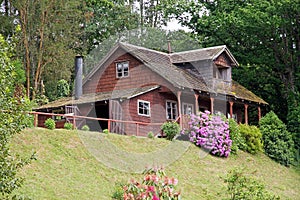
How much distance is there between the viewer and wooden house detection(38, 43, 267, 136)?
31.5 m

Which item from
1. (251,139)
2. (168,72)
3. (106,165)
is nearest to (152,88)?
(168,72)

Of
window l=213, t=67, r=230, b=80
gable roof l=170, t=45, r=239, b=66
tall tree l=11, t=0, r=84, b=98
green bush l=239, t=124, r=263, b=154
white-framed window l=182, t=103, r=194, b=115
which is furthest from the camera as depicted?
tall tree l=11, t=0, r=84, b=98

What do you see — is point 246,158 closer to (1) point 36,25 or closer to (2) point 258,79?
(2) point 258,79

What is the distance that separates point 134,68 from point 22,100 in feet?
69.9

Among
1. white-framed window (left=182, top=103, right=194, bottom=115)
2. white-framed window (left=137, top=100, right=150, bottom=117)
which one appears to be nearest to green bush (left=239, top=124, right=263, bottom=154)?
white-framed window (left=182, top=103, right=194, bottom=115)

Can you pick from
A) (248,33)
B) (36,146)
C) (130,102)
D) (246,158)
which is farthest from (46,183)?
(248,33)

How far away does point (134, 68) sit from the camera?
34.2 m

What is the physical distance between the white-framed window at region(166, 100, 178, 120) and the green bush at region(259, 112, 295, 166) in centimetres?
535

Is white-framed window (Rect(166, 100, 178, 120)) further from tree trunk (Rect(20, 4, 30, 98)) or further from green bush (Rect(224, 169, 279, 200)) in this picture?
green bush (Rect(224, 169, 279, 200))

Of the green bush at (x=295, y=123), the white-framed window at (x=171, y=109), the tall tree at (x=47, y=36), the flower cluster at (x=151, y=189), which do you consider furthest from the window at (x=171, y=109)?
the flower cluster at (x=151, y=189)

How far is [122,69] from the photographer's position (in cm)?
3488

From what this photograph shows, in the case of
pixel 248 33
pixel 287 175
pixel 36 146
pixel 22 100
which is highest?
pixel 248 33

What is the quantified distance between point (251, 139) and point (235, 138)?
162cm

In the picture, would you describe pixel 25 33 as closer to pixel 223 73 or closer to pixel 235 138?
pixel 223 73
